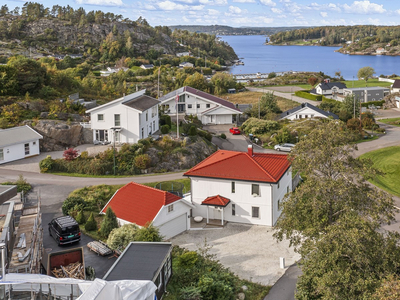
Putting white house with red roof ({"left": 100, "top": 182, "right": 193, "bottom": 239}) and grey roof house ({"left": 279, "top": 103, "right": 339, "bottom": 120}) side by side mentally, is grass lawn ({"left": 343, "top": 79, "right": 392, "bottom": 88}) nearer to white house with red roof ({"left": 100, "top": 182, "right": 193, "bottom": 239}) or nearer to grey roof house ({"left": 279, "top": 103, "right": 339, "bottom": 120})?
grey roof house ({"left": 279, "top": 103, "right": 339, "bottom": 120})

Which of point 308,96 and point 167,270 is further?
point 308,96

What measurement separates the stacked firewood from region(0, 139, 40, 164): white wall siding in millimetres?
21869

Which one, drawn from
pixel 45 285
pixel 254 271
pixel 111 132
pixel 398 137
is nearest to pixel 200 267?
pixel 254 271

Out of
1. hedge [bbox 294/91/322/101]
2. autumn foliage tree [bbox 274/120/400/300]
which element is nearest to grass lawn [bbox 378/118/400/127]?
hedge [bbox 294/91/322/101]

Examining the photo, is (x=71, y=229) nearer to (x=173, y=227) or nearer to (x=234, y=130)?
(x=173, y=227)

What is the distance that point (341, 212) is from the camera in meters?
17.5

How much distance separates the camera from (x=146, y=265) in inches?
677

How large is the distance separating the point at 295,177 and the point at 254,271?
1483cm

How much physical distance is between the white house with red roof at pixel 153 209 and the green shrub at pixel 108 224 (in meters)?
0.94

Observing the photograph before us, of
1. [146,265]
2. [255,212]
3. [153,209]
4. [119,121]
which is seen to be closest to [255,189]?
[255,212]

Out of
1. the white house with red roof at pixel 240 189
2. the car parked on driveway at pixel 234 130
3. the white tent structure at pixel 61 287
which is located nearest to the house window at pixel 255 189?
the white house with red roof at pixel 240 189

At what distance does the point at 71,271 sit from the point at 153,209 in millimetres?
8016

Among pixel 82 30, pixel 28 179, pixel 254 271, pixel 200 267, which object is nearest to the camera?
pixel 200 267

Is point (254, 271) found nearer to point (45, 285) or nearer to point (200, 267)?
point (200, 267)
